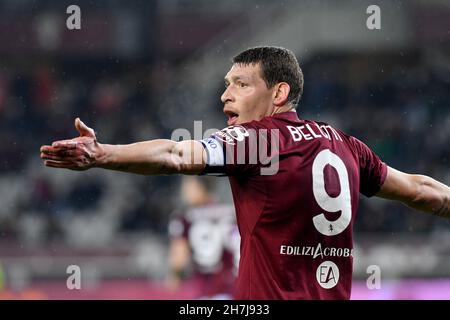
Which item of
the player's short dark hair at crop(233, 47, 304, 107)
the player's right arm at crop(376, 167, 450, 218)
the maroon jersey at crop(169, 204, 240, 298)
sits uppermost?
the player's short dark hair at crop(233, 47, 304, 107)

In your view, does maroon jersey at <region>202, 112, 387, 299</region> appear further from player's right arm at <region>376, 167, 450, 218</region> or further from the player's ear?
player's right arm at <region>376, 167, 450, 218</region>

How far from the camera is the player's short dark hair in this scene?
350cm

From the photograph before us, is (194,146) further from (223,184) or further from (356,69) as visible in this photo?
(356,69)

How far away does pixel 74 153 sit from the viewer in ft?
9.34

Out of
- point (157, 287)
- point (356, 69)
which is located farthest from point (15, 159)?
point (356, 69)

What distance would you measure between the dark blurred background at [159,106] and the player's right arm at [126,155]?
6189 millimetres

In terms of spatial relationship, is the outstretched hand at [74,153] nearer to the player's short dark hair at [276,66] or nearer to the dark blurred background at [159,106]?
the player's short dark hair at [276,66]

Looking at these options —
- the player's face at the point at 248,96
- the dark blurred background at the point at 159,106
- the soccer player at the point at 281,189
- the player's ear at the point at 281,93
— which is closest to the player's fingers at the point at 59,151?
the soccer player at the point at 281,189

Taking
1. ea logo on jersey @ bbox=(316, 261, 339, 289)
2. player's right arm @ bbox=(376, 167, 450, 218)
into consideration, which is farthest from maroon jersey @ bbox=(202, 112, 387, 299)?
player's right arm @ bbox=(376, 167, 450, 218)

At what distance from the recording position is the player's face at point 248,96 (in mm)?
3461

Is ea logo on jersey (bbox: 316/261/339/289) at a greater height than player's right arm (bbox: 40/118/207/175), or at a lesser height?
lesser

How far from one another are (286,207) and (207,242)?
13.2ft

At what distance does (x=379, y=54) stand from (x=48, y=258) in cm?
702
